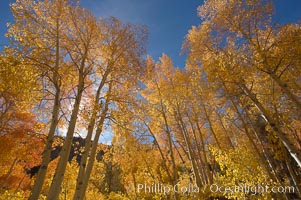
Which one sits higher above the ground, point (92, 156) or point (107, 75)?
point (107, 75)

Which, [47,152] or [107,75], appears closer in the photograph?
A: [47,152]

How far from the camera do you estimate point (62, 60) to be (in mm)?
6516

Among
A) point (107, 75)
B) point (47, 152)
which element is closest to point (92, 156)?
point (47, 152)

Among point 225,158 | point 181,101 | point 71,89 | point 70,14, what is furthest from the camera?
point 181,101

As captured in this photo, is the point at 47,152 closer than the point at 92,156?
Yes

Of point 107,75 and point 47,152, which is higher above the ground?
point 107,75

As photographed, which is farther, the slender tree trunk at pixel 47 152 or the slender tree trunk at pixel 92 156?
the slender tree trunk at pixel 92 156

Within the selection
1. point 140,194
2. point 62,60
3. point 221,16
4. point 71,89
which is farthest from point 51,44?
point 140,194

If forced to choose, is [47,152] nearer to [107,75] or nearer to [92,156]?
[92,156]

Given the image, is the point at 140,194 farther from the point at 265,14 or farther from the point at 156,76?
the point at 265,14

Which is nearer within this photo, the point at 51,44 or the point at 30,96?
the point at 30,96

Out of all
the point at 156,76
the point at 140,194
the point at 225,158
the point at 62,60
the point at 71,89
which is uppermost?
the point at 156,76

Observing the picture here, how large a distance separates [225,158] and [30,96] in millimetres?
7853

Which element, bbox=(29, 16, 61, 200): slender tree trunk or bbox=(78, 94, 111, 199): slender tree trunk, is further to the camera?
bbox=(78, 94, 111, 199): slender tree trunk
